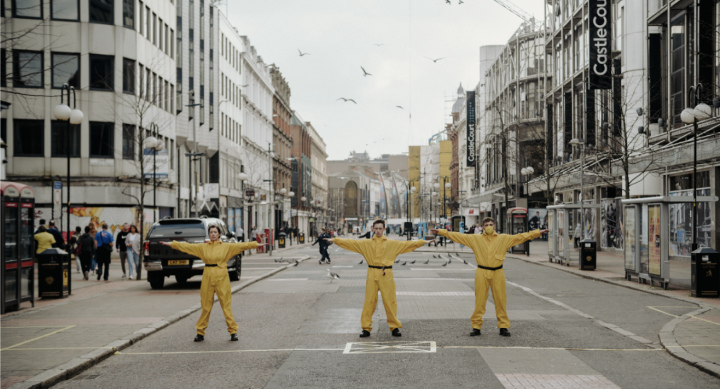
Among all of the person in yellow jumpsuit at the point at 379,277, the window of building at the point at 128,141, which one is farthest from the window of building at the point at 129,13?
the person in yellow jumpsuit at the point at 379,277

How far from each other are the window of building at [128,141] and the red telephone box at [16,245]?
2224 cm

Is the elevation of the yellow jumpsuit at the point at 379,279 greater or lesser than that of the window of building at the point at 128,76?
lesser

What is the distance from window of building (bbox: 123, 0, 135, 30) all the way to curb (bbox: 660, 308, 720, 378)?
3064 cm

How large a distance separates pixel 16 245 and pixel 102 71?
23.1 m

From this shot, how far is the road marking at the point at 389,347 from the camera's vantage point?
30.0 feet

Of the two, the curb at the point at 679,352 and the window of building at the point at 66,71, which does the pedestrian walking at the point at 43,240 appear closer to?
the curb at the point at 679,352

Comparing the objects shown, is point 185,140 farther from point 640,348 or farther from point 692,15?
point 640,348


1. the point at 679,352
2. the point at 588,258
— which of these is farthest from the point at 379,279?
the point at 588,258

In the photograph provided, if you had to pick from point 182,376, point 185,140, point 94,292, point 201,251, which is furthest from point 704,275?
point 185,140

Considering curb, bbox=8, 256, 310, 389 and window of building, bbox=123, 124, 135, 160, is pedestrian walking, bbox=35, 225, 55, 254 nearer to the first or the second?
curb, bbox=8, 256, 310, 389

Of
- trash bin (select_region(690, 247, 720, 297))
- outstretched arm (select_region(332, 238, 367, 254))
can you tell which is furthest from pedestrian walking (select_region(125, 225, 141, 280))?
trash bin (select_region(690, 247, 720, 297))

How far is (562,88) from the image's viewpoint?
46.3 meters

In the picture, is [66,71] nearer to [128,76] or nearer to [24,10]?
[128,76]

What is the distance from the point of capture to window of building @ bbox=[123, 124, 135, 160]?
36125 mm
